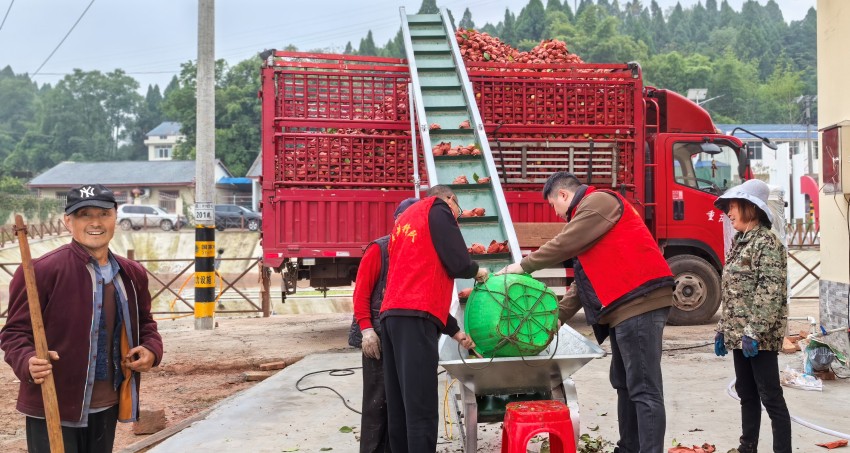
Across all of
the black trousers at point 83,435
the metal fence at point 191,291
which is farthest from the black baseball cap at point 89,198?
the metal fence at point 191,291

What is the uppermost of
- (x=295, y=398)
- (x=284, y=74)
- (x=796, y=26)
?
(x=796, y=26)

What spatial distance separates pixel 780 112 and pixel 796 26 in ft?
171

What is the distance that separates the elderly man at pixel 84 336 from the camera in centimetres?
331

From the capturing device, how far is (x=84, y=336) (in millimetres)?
3369

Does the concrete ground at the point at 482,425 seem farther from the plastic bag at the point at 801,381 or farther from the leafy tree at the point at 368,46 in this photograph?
the leafy tree at the point at 368,46

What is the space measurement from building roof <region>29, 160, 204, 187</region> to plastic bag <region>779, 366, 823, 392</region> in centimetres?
5191

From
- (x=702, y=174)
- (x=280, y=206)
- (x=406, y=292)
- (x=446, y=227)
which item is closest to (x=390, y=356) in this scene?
(x=406, y=292)

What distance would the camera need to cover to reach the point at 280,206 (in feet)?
34.5

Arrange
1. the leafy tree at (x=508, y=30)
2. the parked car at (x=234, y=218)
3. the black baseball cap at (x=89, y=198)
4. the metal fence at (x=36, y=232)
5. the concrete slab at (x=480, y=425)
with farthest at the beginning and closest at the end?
the leafy tree at (x=508, y=30)
the parked car at (x=234, y=218)
the metal fence at (x=36, y=232)
the concrete slab at (x=480, y=425)
the black baseball cap at (x=89, y=198)

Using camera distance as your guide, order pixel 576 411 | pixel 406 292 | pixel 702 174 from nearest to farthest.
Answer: pixel 406 292 → pixel 576 411 → pixel 702 174

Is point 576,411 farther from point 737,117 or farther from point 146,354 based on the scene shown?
point 737,117

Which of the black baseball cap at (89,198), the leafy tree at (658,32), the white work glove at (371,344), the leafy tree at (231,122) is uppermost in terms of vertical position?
the leafy tree at (658,32)

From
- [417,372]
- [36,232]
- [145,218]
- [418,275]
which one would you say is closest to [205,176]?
[418,275]

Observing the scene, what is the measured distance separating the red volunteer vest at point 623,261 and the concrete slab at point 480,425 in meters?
1.53
